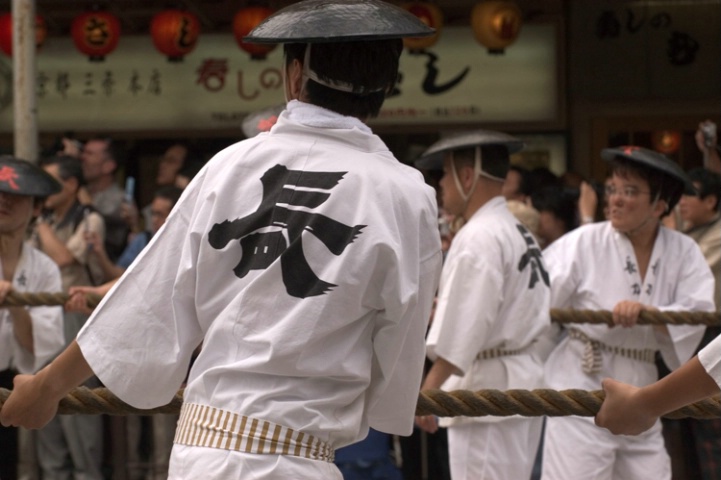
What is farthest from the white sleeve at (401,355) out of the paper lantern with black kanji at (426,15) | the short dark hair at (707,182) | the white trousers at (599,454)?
the paper lantern with black kanji at (426,15)

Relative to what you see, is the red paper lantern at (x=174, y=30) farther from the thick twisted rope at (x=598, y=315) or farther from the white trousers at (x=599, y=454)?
the white trousers at (x=599, y=454)

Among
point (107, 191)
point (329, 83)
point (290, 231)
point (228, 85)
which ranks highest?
point (329, 83)

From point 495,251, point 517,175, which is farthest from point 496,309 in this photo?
point 517,175

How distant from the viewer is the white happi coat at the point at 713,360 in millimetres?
2510

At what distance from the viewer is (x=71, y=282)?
7.02m

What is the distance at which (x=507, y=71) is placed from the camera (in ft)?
35.5

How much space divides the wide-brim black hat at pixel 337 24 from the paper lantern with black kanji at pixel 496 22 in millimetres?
7293

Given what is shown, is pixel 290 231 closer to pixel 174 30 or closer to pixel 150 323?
pixel 150 323

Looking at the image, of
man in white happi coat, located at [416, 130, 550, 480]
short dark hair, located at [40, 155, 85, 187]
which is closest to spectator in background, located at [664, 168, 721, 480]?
man in white happi coat, located at [416, 130, 550, 480]

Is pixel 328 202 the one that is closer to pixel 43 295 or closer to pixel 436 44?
pixel 43 295

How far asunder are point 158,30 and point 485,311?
19.7 feet

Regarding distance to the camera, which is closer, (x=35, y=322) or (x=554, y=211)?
(x=35, y=322)

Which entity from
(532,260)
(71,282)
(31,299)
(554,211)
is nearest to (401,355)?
(532,260)

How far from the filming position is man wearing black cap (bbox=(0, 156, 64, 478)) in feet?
18.8
